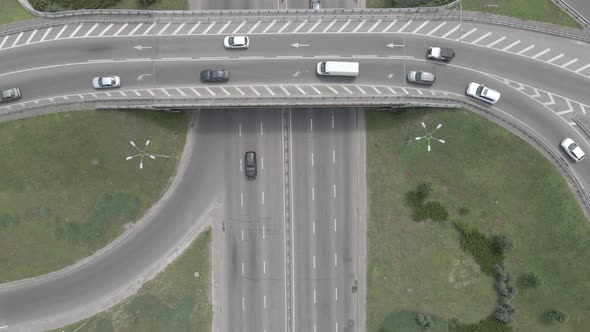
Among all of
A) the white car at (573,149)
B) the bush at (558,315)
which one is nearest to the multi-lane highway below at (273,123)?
the white car at (573,149)

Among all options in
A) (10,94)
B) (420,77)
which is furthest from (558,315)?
(10,94)

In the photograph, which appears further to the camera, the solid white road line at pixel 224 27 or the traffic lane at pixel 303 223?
the traffic lane at pixel 303 223

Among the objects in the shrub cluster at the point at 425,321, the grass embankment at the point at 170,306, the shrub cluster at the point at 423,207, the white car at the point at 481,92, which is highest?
the white car at the point at 481,92

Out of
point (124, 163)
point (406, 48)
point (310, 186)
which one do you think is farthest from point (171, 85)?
point (406, 48)

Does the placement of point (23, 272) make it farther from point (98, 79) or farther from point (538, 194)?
point (538, 194)

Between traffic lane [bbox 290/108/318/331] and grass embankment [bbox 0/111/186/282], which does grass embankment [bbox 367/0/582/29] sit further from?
grass embankment [bbox 0/111/186/282]

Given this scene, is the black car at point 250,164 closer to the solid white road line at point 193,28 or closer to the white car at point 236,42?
the white car at point 236,42
